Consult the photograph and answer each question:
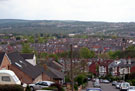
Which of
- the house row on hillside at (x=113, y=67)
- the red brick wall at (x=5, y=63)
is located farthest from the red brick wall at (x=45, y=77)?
the house row on hillside at (x=113, y=67)

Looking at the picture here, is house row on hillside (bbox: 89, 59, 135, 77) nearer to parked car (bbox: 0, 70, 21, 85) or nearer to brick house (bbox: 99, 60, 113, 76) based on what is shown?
brick house (bbox: 99, 60, 113, 76)

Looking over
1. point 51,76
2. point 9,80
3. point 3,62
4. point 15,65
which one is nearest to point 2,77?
point 9,80

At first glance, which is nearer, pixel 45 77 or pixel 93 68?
pixel 45 77

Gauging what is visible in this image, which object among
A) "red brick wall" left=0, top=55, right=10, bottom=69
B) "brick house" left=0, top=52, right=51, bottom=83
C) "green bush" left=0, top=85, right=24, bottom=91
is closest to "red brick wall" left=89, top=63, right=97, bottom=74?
"brick house" left=0, top=52, right=51, bottom=83

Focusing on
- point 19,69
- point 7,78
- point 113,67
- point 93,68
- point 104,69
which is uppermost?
point 7,78

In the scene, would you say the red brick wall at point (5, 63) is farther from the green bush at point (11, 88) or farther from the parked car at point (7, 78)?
the green bush at point (11, 88)

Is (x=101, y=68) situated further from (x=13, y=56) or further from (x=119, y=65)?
(x=13, y=56)

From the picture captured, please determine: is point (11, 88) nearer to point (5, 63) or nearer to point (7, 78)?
point (7, 78)

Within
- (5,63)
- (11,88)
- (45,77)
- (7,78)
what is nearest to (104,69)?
(45,77)
